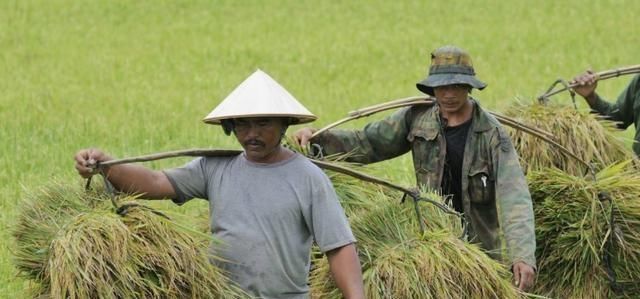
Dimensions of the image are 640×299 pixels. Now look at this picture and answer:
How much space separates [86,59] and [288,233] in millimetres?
13604

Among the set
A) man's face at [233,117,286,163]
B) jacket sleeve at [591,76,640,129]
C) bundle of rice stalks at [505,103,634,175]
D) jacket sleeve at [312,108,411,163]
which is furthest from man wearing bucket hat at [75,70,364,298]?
jacket sleeve at [591,76,640,129]

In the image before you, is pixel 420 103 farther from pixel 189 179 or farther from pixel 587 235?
pixel 189 179

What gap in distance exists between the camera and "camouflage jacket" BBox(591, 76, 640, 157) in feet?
23.8

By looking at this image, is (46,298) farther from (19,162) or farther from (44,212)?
(19,162)

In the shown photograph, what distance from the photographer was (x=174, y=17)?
22.5 meters

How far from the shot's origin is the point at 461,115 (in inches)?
224

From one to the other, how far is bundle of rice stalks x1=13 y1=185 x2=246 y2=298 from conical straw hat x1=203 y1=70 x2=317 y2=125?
390 millimetres

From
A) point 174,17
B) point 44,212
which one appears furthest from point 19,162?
point 174,17

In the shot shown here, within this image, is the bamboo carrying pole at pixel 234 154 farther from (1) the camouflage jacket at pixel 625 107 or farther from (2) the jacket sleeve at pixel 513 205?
(1) the camouflage jacket at pixel 625 107

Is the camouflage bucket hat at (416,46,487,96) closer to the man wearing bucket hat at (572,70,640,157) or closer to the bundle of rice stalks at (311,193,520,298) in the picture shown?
the bundle of rice stalks at (311,193,520,298)

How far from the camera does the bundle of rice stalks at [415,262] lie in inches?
188

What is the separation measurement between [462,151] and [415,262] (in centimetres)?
99

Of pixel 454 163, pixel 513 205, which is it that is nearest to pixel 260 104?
pixel 513 205

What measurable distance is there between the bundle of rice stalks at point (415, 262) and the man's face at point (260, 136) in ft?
2.09
